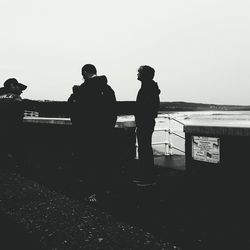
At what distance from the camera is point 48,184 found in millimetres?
5926

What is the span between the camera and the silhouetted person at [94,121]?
4754mm

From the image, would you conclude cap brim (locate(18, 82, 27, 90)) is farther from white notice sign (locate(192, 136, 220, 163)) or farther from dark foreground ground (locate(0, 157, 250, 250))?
white notice sign (locate(192, 136, 220, 163))

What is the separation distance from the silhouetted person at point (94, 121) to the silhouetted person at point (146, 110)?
0.80 meters

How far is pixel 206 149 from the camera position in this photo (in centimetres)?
507

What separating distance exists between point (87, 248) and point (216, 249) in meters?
1.20

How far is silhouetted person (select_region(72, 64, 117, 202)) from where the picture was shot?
187 inches

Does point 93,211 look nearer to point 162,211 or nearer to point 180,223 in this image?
point 162,211

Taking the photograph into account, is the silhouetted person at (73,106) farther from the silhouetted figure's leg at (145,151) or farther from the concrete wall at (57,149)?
the concrete wall at (57,149)

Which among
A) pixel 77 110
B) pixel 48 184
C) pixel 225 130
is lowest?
pixel 48 184

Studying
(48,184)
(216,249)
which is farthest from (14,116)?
(216,249)

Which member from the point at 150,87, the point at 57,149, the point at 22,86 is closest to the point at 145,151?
the point at 150,87

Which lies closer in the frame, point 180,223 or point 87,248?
point 87,248

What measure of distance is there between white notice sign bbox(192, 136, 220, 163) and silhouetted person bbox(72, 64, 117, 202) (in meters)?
1.38

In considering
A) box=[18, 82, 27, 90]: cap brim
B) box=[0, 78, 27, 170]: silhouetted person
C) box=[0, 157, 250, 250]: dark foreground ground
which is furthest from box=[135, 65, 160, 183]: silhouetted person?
box=[18, 82, 27, 90]: cap brim
